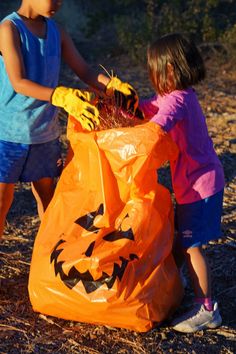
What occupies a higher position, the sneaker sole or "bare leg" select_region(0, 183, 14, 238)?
"bare leg" select_region(0, 183, 14, 238)

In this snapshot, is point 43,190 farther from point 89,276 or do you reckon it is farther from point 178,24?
point 178,24

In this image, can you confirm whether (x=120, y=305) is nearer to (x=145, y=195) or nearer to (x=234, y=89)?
(x=145, y=195)

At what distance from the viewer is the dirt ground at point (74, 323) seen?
2.92 m

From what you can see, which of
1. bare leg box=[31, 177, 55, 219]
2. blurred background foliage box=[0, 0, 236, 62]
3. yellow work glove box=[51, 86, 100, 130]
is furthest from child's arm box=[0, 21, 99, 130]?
blurred background foliage box=[0, 0, 236, 62]

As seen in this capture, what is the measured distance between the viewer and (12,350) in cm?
291

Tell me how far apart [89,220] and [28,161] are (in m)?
0.41

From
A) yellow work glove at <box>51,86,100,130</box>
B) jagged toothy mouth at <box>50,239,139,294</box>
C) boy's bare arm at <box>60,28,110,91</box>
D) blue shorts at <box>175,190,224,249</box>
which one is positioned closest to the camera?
yellow work glove at <box>51,86,100,130</box>

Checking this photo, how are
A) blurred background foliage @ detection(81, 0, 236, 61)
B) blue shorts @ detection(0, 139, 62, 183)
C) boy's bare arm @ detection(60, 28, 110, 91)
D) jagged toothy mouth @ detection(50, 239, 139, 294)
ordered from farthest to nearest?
1. blurred background foliage @ detection(81, 0, 236, 61)
2. boy's bare arm @ detection(60, 28, 110, 91)
3. blue shorts @ detection(0, 139, 62, 183)
4. jagged toothy mouth @ detection(50, 239, 139, 294)

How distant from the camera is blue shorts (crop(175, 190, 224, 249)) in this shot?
298 centimetres

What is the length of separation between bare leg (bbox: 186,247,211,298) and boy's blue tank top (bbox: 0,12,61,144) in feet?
2.64

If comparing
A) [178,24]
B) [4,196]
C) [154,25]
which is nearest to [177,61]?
[4,196]

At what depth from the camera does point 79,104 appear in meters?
2.73

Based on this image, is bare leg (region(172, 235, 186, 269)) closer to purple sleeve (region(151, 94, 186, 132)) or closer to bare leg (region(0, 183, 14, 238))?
purple sleeve (region(151, 94, 186, 132))

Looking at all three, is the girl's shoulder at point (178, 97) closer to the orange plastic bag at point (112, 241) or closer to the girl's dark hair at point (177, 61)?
the girl's dark hair at point (177, 61)
